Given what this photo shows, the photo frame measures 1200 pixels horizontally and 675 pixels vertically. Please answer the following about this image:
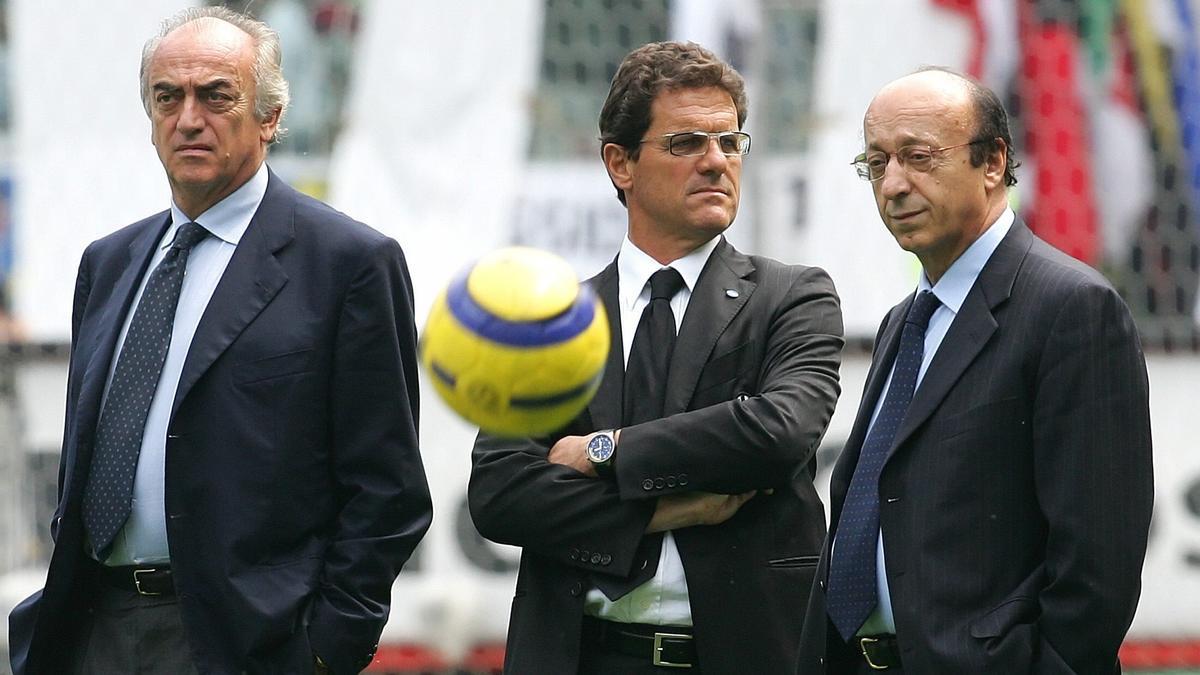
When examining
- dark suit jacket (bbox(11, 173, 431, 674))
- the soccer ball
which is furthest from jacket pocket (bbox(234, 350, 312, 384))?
the soccer ball

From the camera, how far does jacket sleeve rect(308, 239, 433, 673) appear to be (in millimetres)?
3871

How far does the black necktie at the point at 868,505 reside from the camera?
3.61 m

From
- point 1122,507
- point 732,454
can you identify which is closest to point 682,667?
point 732,454

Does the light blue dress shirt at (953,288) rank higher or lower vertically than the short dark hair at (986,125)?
lower

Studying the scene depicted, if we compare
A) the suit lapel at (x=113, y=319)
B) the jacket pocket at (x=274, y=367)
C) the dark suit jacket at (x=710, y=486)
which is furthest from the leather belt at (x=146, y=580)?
the dark suit jacket at (x=710, y=486)

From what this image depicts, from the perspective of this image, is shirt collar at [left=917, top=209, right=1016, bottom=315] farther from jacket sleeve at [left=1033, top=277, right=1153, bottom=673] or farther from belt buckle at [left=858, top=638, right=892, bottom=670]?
belt buckle at [left=858, top=638, right=892, bottom=670]

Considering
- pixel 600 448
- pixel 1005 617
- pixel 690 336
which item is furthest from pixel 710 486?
pixel 1005 617

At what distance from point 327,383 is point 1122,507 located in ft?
5.43

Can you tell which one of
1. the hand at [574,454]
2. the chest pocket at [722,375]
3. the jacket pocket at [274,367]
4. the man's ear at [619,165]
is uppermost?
the man's ear at [619,165]

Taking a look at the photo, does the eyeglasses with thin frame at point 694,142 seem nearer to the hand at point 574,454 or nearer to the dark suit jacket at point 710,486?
the dark suit jacket at point 710,486

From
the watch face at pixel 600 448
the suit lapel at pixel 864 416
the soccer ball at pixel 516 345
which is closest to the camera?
the soccer ball at pixel 516 345

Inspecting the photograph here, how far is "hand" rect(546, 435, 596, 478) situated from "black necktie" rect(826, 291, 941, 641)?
62 cm

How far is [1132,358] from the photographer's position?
3.39m

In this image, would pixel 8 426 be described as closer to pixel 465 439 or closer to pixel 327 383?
pixel 465 439
